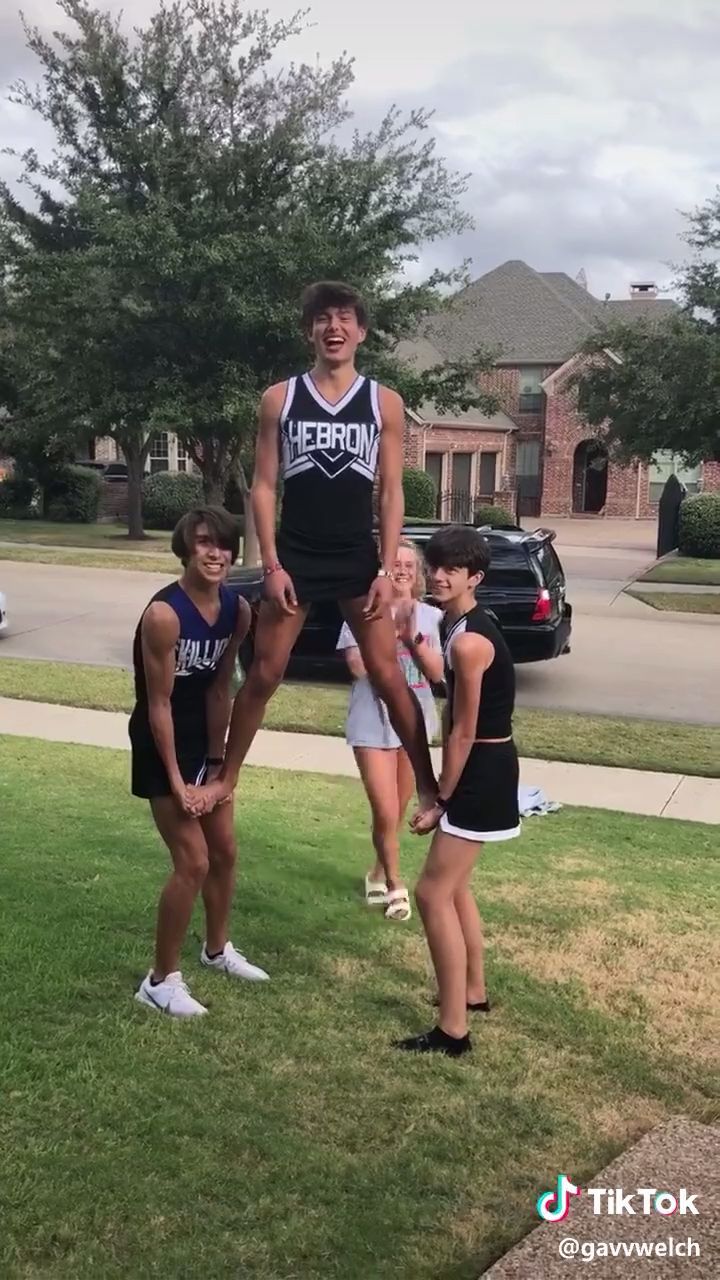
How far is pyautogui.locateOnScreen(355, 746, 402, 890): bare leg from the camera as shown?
196 inches

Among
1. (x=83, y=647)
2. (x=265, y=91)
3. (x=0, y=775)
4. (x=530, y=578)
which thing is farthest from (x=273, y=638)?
(x=265, y=91)

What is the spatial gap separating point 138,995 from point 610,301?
1975 inches

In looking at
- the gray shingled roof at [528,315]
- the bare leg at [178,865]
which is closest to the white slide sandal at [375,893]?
the bare leg at [178,865]

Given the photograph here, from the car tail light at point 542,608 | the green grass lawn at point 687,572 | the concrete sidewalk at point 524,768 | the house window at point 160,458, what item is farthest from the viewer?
the house window at point 160,458

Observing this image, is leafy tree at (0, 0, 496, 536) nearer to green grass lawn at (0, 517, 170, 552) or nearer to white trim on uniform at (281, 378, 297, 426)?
green grass lawn at (0, 517, 170, 552)

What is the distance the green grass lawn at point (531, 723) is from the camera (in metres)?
8.55

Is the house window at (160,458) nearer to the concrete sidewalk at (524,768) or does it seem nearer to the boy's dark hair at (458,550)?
the concrete sidewalk at (524,768)

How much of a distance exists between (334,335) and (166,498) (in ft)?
102

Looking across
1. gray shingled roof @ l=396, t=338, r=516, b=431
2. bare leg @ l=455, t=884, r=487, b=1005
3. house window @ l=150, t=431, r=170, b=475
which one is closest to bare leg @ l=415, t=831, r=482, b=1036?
bare leg @ l=455, t=884, r=487, b=1005

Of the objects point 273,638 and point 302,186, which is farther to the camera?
point 302,186

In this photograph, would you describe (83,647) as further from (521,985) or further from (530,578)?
A: (521,985)

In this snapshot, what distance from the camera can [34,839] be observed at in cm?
573

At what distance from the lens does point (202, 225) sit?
18.7 m

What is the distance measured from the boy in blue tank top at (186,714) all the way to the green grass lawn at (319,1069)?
38cm
